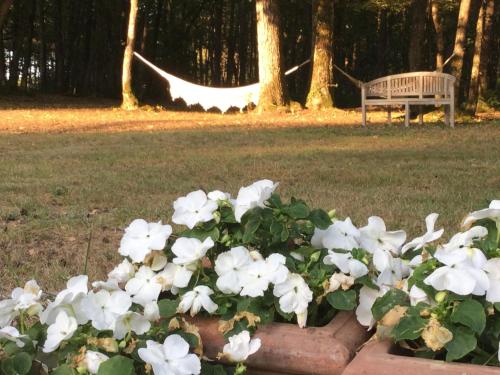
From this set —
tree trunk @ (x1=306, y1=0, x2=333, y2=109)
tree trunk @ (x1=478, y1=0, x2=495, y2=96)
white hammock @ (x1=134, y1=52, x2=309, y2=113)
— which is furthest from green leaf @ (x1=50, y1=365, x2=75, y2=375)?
tree trunk @ (x1=478, y1=0, x2=495, y2=96)

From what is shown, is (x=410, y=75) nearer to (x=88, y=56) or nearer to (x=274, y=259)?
(x=274, y=259)

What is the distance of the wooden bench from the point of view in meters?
10.3

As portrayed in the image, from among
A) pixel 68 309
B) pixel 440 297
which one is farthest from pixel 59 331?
pixel 440 297

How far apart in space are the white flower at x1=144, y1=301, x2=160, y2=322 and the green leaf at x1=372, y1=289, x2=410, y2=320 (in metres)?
0.39

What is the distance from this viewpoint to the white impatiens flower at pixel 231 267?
1.33 meters

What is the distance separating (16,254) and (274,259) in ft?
6.58

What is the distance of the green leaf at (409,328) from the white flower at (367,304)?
16 cm

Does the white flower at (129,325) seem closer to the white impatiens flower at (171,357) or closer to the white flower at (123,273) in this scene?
the white impatiens flower at (171,357)

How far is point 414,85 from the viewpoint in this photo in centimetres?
1089

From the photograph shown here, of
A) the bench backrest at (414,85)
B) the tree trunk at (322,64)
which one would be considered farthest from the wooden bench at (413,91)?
the tree trunk at (322,64)

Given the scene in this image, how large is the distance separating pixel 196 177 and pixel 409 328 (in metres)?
4.35

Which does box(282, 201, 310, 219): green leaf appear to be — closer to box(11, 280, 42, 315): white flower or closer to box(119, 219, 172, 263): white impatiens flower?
box(119, 219, 172, 263): white impatiens flower

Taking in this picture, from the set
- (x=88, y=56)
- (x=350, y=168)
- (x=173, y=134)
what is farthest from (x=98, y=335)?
(x=88, y=56)

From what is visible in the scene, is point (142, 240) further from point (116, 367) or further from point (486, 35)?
point (486, 35)
